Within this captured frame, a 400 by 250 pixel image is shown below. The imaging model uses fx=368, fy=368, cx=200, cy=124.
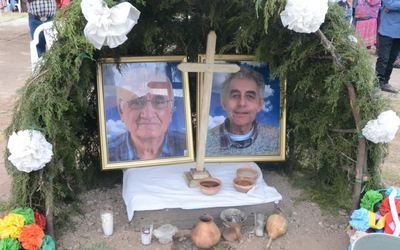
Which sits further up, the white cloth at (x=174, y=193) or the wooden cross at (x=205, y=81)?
the wooden cross at (x=205, y=81)

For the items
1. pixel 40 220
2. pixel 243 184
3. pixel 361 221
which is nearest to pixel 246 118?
pixel 243 184

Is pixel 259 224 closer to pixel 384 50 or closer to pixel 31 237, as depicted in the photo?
pixel 31 237

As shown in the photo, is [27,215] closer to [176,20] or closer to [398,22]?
[176,20]

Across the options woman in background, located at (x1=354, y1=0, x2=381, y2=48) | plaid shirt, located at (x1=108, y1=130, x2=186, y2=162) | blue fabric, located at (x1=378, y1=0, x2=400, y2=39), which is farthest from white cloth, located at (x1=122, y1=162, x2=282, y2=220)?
woman in background, located at (x1=354, y1=0, x2=381, y2=48)

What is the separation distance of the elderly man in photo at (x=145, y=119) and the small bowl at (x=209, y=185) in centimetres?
50

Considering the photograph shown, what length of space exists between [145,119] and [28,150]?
1.32 m

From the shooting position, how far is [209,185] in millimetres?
3189

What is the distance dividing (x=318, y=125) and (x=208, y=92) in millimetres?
1039

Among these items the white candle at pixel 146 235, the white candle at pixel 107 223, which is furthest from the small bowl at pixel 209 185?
the white candle at pixel 107 223

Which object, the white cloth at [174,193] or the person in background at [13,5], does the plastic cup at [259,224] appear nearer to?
the white cloth at [174,193]

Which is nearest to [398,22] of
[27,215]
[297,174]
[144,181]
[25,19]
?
[297,174]

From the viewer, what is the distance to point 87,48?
8.25 ft

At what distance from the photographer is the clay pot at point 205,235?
9.18 feet

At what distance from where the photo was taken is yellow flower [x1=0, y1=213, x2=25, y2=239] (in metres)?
2.41
